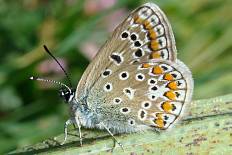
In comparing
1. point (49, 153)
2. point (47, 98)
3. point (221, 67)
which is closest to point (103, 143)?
point (49, 153)

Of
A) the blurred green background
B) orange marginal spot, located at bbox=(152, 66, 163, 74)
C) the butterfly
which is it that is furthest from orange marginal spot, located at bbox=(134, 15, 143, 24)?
the blurred green background

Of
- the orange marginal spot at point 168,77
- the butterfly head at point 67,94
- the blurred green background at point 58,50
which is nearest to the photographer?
the orange marginal spot at point 168,77

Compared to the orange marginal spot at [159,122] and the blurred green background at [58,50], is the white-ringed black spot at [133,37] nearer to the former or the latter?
the orange marginal spot at [159,122]

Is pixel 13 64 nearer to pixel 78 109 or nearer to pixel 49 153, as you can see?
pixel 78 109

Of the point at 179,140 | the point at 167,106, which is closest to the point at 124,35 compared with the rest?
the point at 167,106

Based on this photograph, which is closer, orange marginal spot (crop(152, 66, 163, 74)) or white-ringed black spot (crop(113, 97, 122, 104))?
orange marginal spot (crop(152, 66, 163, 74))

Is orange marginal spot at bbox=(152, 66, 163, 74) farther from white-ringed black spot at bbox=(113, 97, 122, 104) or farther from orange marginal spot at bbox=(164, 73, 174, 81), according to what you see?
white-ringed black spot at bbox=(113, 97, 122, 104)

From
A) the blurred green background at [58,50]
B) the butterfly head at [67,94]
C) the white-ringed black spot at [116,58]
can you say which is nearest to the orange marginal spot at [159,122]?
the white-ringed black spot at [116,58]
